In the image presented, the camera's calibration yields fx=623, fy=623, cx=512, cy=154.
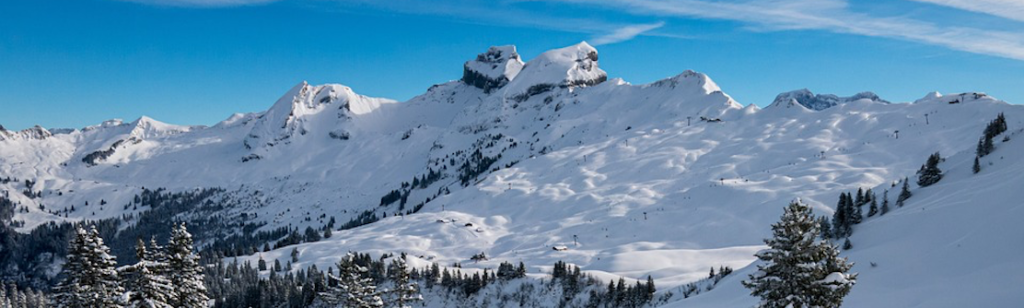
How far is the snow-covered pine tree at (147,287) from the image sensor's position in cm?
2556

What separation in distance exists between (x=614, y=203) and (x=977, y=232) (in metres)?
136

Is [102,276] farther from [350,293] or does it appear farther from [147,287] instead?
[350,293]

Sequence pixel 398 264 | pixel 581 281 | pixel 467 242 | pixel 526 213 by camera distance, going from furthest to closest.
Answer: pixel 526 213 → pixel 467 242 → pixel 581 281 → pixel 398 264

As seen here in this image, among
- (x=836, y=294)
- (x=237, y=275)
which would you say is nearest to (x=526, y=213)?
(x=237, y=275)

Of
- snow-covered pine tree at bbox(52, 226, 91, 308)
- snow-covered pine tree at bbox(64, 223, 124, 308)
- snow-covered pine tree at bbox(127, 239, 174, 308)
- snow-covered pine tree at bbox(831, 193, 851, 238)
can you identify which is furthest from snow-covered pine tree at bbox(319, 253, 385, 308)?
snow-covered pine tree at bbox(831, 193, 851, 238)

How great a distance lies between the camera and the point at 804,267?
22422mm

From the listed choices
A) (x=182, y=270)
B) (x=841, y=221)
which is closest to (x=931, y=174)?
(x=841, y=221)

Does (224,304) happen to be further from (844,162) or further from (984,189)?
(844,162)

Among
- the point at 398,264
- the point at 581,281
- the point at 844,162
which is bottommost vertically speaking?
the point at 581,281

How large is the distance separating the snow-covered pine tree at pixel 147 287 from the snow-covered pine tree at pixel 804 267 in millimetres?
24366

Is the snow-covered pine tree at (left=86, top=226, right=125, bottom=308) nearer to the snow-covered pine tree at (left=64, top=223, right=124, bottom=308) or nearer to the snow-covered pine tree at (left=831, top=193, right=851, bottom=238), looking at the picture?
the snow-covered pine tree at (left=64, top=223, right=124, bottom=308)

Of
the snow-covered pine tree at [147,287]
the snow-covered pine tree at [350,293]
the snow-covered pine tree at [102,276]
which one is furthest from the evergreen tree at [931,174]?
the snow-covered pine tree at [102,276]

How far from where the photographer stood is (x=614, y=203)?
7023 inches

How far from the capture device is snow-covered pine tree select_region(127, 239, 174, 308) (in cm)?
2556
